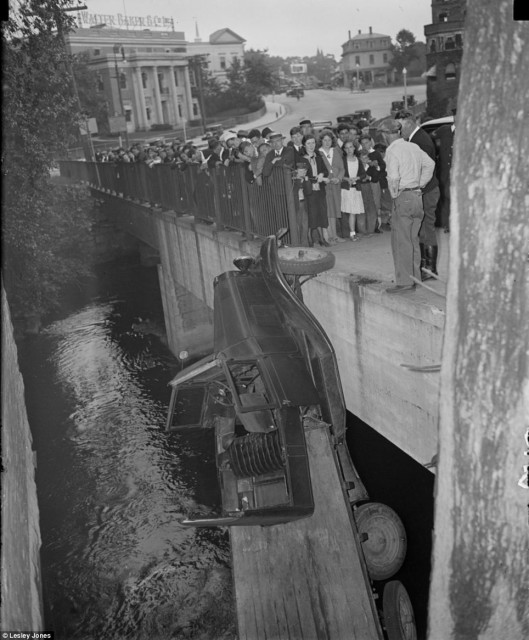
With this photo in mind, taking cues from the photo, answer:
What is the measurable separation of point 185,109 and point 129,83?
9.00 m

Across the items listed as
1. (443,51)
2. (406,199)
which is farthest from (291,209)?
(443,51)

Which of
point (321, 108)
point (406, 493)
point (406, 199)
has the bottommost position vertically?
point (406, 493)

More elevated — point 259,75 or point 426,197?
point 259,75

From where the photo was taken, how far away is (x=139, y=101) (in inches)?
2835

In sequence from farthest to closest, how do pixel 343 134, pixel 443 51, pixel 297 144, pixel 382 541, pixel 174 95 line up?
pixel 174 95 → pixel 443 51 → pixel 343 134 → pixel 297 144 → pixel 382 541

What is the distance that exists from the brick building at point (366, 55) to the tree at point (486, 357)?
326ft

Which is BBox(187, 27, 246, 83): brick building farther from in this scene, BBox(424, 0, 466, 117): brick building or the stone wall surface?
the stone wall surface

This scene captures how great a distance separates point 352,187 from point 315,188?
0.87 m

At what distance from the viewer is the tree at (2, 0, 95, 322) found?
48.8 ft

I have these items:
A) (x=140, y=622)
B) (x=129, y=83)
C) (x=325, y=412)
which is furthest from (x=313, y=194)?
(x=129, y=83)

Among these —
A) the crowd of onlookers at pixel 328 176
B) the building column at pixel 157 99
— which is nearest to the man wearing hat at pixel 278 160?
the crowd of onlookers at pixel 328 176

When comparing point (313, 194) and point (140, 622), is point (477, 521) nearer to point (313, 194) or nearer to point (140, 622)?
point (140, 622)

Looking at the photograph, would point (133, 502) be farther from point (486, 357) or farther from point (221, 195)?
point (486, 357)

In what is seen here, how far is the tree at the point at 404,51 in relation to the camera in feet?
234
